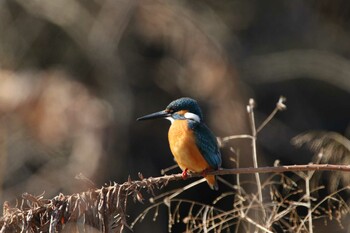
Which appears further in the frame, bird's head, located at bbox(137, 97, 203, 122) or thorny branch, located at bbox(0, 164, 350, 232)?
bird's head, located at bbox(137, 97, 203, 122)

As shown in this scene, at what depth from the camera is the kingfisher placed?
3779 millimetres

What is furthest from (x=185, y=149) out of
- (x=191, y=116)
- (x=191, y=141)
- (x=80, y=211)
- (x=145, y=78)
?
(x=145, y=78)

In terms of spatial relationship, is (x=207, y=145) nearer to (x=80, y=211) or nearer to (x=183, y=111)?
(x=183, y=111)

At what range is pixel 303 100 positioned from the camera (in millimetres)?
9000

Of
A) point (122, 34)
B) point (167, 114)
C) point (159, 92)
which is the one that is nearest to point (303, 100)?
point (159, 92)

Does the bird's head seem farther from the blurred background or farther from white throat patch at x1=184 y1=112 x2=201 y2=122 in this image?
the blurred background

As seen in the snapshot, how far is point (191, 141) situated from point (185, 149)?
7 cm

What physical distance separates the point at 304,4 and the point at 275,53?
2.82 ft

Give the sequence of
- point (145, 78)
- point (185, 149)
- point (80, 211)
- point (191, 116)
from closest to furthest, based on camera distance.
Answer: point (80, 211), point (185, 149), point (191, 116), point (145, 78)

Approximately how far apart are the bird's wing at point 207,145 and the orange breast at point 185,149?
1.0 inches

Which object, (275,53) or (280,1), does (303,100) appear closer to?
(275,53)

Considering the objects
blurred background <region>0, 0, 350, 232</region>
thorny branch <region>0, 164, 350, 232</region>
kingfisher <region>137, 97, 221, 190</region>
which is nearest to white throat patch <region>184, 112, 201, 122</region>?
kingfisher <region>137, 97, 221, 190</region>

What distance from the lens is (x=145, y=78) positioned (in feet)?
28.0

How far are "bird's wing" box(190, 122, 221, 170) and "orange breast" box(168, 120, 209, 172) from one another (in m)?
0.02
